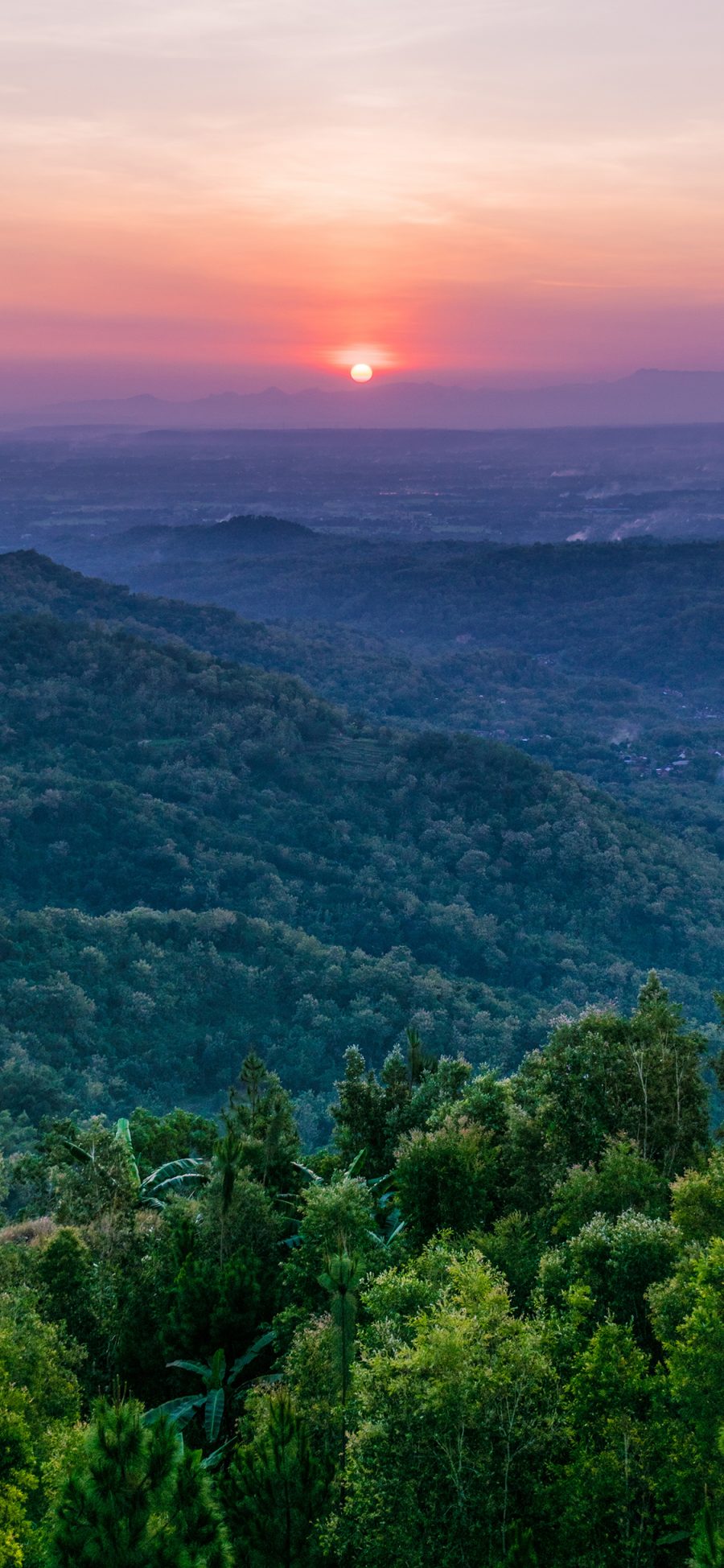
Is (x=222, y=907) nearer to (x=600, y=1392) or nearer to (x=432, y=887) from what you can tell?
(x=432, y=887)

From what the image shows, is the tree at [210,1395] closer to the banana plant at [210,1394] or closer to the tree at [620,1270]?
the banana plant at [210,1394]

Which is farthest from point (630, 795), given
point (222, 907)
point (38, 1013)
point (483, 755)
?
point (38, 1013)

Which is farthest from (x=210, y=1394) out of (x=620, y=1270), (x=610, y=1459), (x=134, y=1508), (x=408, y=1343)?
(x=134, y=1508)

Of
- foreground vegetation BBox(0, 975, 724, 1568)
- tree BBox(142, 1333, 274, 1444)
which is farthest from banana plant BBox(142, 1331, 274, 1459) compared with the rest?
foreground vegetation BBox(0, 975, 724, 1568)

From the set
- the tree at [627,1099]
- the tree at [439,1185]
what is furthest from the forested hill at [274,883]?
the tree at [627,1099]

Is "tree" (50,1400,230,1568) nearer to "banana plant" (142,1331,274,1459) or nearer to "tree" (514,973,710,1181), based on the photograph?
"banana plant" (142,1331,274,1459)

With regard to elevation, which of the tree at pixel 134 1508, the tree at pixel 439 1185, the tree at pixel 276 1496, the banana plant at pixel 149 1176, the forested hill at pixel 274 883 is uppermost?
the tree at pixel 134 1508
